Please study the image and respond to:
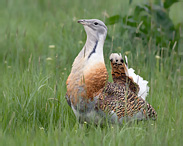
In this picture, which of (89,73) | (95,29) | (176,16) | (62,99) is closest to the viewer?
(89,73)

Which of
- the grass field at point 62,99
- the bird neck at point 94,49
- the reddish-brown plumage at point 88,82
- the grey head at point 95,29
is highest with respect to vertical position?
the grey head at point 95,29

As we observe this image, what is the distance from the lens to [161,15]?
6023 mm

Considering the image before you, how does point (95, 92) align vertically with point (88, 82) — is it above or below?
below

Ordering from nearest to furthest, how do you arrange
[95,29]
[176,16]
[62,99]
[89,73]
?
[89,73], [95,29], [62,99], [176,16]

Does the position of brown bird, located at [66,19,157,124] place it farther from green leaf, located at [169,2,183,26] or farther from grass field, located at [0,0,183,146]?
green leaf, located at [169,2,183,26]

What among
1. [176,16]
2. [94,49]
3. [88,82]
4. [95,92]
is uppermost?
[176,16]

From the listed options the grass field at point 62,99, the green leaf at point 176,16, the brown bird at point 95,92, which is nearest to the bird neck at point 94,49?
the brown bird at point 95,92

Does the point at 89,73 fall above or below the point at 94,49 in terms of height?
below

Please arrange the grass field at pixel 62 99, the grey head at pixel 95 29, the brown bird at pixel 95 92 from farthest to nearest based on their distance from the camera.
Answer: the grey head at pixel 95 29, the brown bird at pixel 95 92, the grass field at pixel 62 99

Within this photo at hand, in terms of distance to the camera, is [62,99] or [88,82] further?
[62,99]

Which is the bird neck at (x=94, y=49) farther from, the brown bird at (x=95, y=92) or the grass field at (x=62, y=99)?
the grass field at (x=62, y=99)

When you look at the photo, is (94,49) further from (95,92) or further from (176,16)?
(176,16)

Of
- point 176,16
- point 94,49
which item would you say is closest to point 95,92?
point 94,49

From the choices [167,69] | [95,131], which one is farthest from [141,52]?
[95,131]
